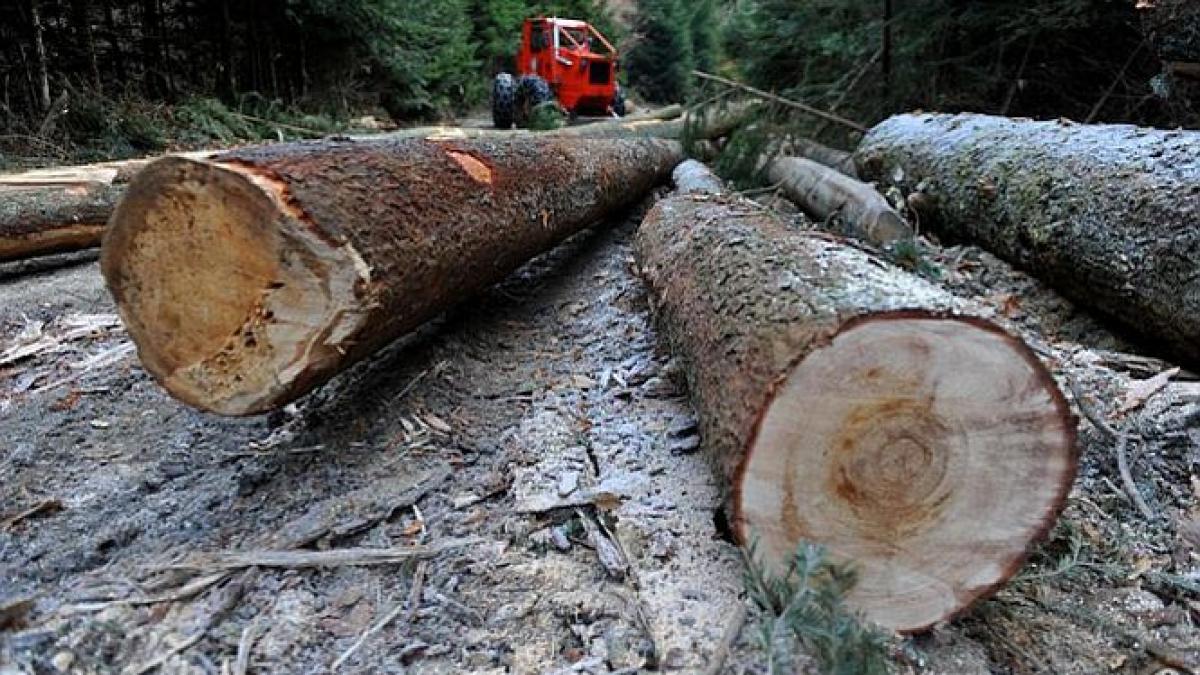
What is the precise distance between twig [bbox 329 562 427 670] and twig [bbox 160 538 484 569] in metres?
0.05

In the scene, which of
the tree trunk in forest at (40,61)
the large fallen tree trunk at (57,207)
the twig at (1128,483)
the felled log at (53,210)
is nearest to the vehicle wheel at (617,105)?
the tree trunk in forest at (40,61)

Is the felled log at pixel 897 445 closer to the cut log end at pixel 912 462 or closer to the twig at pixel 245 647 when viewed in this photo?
the cut log end at pixel 912 462

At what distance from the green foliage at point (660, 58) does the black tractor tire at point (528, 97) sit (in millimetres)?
13483

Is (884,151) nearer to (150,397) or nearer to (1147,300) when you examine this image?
(1147,300)

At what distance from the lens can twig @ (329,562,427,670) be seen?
1.77 metres

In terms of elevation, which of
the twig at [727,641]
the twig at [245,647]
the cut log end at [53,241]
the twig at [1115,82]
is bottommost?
the twig at [245,647]

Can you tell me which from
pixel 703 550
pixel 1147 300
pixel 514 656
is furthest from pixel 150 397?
pixel 1147 300

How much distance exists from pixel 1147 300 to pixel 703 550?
2176mm

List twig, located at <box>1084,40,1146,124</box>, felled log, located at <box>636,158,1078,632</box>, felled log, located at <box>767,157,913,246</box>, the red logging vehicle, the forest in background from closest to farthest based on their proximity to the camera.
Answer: felled log, located at <box>636,158,1078,632</box> → felled log, located at <box>767,157,913,246</box> → twig, located at <box>1084,40,1146,124</box> → the forest in background → the red logging vehicle

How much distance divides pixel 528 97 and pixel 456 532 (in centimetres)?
1083

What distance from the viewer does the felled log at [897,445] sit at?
1688 millimetres

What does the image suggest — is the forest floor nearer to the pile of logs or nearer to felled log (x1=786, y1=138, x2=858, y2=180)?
the pile of logs

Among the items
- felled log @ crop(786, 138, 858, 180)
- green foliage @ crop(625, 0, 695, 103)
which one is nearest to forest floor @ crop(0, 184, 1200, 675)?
felled log @ crop(786, 138, 858, 180)

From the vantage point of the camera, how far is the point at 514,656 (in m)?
1.79
